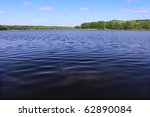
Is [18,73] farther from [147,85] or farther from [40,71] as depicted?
[147,85]

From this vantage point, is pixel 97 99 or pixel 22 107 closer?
pixel 22 107

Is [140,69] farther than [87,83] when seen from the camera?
Yes

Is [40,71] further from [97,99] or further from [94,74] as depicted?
[97,99]

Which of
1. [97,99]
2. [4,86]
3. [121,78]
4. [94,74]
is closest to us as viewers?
[97,99]

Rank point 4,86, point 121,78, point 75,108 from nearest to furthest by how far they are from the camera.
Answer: point 75,108 → point 4,86 → point 121,78

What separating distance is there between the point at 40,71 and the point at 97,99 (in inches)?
235

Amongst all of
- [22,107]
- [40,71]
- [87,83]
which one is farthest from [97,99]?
[40,71]

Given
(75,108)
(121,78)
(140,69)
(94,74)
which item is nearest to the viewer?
(75,108)

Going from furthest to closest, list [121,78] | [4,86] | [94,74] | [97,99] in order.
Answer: [94,74], [121,78], [4,86], [97,99]

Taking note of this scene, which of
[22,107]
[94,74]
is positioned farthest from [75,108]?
[94,74]

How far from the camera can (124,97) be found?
31.5 ft

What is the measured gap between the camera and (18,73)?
1392 cm

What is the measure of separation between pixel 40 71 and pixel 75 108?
21.7ft

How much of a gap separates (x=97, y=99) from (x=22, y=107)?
124 inches
